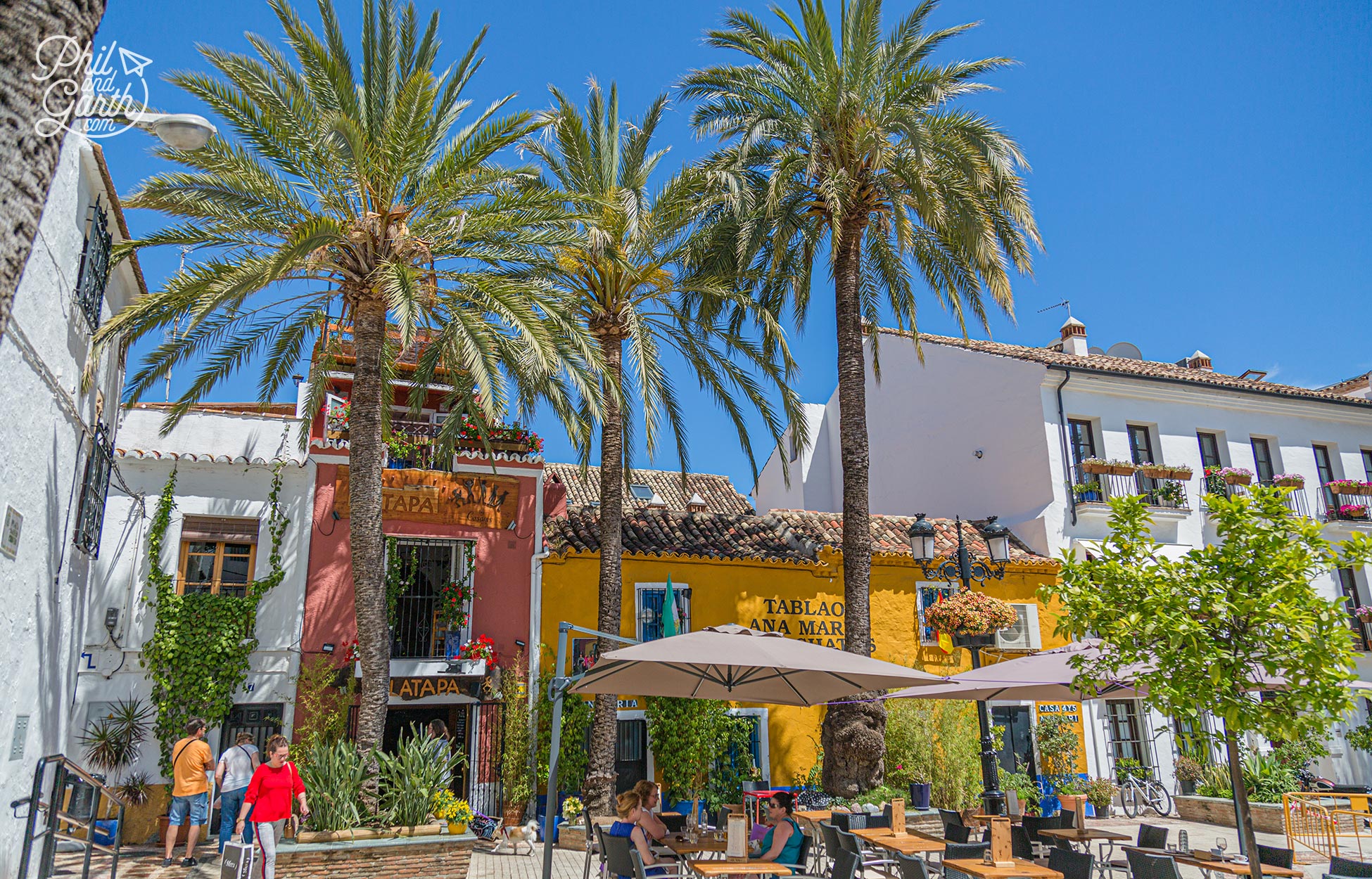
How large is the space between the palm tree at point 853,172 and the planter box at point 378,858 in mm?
6974

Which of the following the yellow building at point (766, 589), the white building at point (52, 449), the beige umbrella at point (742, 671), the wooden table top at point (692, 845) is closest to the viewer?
the beige umbrella at point (742, 671)

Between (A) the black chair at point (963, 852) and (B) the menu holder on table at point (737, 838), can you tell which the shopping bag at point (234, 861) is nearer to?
(B) the menu holder on table at point (737, 838)

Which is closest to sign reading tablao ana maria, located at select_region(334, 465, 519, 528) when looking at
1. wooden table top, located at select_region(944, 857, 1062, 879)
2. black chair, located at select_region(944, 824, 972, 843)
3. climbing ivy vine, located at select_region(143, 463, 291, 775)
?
climbing ivy vine, located at select_region(143, 463, 291, 775)

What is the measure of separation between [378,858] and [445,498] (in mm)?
7547

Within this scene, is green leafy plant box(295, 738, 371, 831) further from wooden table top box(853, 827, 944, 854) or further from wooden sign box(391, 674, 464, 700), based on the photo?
wooden table top box(853, 827, 944, 854)

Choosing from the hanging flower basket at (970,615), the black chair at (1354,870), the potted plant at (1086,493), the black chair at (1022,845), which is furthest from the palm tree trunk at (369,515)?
A: the potted plant at (1086,493)

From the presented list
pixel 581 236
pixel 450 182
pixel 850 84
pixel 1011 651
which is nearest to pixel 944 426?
pixel 1011 651

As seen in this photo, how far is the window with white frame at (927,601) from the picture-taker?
20047 millimetres

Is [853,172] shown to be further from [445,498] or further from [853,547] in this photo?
[445,498]

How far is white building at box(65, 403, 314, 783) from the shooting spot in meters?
14.3

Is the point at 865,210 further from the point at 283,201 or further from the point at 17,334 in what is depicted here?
the point at 17,334

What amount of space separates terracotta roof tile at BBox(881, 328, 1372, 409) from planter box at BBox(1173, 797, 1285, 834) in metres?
9.61

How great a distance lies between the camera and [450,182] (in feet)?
40.0

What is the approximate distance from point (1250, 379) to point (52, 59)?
30601mm
